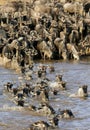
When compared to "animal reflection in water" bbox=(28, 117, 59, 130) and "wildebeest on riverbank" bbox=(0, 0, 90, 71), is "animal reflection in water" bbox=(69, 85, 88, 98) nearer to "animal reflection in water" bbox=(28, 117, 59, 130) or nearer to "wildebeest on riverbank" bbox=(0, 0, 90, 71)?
"animal reflection in water" bbox=(28, 117, 59, 130)

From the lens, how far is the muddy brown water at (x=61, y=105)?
2070 cm

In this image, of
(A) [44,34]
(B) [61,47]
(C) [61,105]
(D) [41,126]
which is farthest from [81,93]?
(A) [44,34]

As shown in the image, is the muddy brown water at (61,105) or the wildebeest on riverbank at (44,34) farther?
the wildebeest on riverbank at (44,34)

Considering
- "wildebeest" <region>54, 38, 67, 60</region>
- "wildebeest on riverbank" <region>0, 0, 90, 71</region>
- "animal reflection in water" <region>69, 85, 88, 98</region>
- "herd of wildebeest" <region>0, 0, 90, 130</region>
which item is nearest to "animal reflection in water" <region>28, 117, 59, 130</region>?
"animal reflection in water" <region>69, 85, 88, 98</region>

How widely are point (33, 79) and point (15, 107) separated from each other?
23.2 feet

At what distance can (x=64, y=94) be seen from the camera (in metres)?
26.4

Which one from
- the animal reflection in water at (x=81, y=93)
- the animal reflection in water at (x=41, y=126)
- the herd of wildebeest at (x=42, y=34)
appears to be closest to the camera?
the animal reflection in water at (x=41, y=126)

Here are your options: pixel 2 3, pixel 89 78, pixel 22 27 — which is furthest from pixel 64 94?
pixel 2 3

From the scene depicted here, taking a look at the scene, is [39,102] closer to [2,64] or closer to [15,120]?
[15,120]

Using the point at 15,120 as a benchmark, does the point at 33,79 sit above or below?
below

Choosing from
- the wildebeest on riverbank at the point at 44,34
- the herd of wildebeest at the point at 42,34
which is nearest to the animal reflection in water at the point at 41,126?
the herd of wildebeest at the point at 42,34

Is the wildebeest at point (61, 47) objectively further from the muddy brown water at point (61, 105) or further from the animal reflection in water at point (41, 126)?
the animal reflection in water at point (41, 126)

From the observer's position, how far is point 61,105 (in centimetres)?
2417

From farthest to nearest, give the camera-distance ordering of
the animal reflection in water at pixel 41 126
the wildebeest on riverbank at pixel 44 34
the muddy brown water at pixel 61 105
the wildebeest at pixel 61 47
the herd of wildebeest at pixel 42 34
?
the wildebeest at pixel 61 47
the wildebeest on riverbank at pixel 44 34
the herd of wildebeest at pixel 42 34
the muddy brown water at pixel 61 105
the animal reflection in water at pixel 41 126
